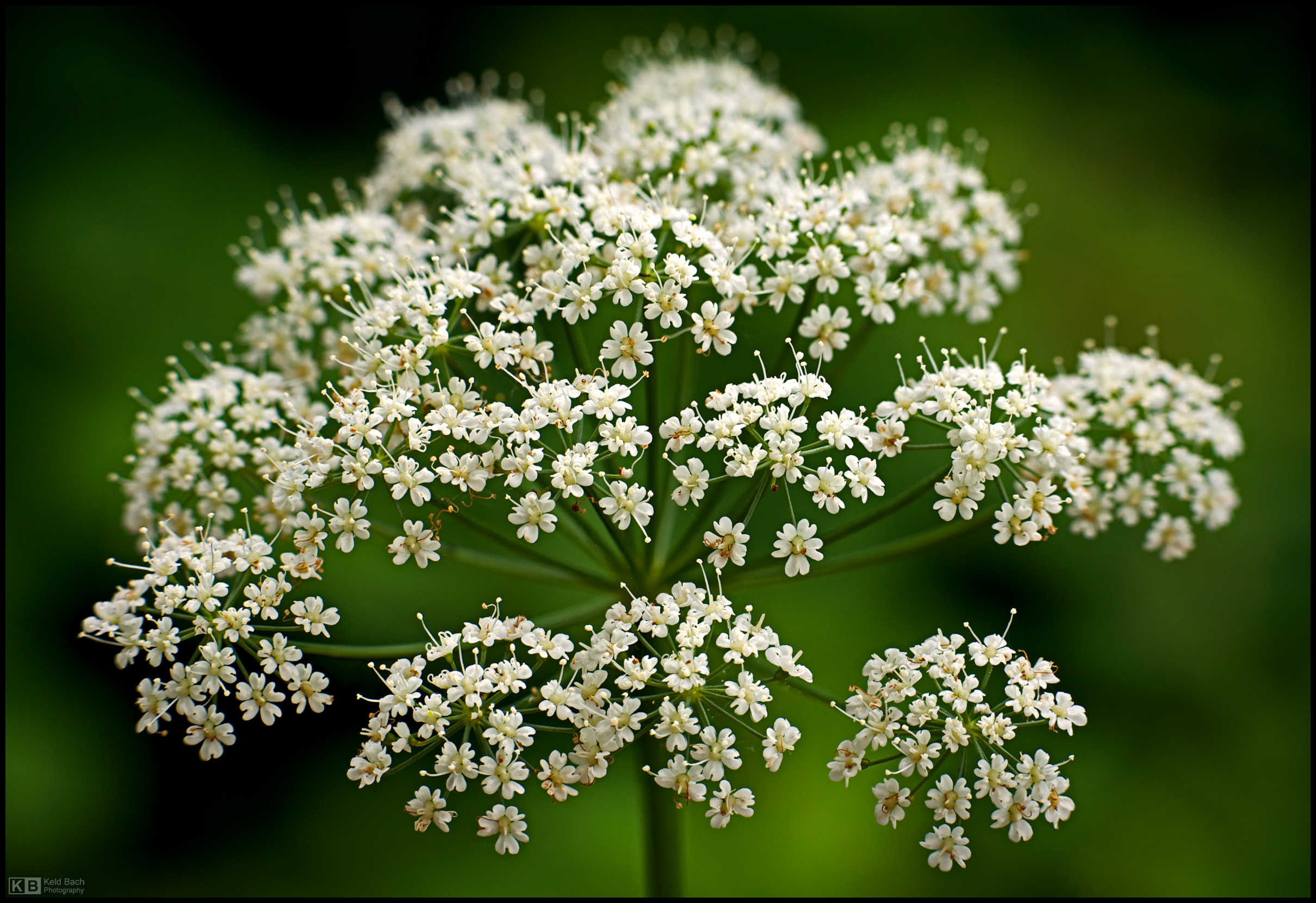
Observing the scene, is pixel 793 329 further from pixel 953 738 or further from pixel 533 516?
pixel 953 738

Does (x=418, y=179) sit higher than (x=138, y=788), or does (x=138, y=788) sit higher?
(x=418, y=179)

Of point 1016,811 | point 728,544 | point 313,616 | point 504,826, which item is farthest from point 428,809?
point 1016,811

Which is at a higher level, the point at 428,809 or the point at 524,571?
the point at 524,571

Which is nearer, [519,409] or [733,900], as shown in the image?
[519,409]

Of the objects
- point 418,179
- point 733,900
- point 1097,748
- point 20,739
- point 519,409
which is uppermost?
point 418,179

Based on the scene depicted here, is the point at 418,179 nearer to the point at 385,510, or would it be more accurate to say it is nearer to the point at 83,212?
the point at 385,510

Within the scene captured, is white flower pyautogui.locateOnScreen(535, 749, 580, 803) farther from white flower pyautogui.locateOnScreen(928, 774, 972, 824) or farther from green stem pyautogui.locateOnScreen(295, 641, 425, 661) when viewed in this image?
white flower pyautogui.locateOnScreen(928, 774, 972, 824)

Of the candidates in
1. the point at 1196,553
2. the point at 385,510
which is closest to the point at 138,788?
the point at 385,510
